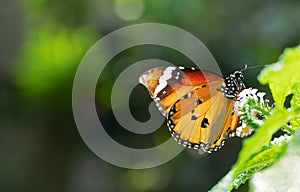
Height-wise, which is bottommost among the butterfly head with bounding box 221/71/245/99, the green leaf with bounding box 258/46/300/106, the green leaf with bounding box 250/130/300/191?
the green leaf with bounding box 250/130/300/191

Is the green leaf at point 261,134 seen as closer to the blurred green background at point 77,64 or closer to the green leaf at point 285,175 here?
the green leaf at point 285,175

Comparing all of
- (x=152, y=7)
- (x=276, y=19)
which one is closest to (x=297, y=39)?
(x=276, y=19)

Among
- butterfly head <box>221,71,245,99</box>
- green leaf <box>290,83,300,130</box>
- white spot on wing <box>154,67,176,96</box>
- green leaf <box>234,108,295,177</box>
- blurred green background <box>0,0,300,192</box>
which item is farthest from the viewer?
blurred green background <box>0,0,300,192</box>

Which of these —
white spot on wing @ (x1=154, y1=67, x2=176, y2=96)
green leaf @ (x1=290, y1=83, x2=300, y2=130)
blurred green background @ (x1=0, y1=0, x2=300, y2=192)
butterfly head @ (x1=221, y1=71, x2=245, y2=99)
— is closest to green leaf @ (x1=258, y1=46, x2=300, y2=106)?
green leaf @ (x1=290, y1=83, x2=300, y2=130)

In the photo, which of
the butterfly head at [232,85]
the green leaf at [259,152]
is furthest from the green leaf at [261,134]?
the butterfly head at [232,85]

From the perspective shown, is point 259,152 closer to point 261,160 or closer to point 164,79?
point 261,160

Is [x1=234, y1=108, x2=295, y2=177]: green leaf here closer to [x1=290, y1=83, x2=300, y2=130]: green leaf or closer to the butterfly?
[x1=290, y1=83, x2=300, y2=130]: green leaf

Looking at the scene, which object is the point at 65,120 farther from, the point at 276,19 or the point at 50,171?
the point at 276,19
